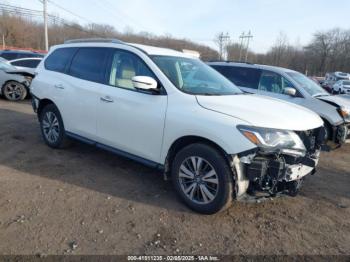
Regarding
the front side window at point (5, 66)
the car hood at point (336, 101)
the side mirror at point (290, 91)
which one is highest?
the side mirror at point (290, 91)

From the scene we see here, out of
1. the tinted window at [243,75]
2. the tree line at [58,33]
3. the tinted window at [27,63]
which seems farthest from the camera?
the tree line at [58,33]

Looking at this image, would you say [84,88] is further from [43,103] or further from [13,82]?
[13,82]

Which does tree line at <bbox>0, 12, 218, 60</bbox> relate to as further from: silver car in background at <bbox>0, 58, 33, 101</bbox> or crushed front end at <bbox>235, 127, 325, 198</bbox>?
crushed front end at <bbox>235, 127, 325, 198</bbox>

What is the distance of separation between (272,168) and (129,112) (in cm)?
192

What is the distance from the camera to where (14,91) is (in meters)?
10.9

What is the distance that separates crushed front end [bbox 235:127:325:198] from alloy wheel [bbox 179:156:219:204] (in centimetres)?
31

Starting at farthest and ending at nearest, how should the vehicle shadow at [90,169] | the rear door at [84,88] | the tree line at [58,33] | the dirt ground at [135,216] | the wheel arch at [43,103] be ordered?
1. the tree line at [58,33]
2. the wheel arch at [43,103]
3. the rear door at [84,88]
4. the vehicle shadow at [90,169]
5. the dirt ground at [135,216]

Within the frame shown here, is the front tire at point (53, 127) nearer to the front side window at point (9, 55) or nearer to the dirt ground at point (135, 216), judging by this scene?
the dirt ground at point (135, 216)

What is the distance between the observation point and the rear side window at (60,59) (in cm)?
531

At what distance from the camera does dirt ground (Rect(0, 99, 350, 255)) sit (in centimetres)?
301

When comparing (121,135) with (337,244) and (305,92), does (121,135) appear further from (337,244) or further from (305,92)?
(305,92)

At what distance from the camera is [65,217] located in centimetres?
340

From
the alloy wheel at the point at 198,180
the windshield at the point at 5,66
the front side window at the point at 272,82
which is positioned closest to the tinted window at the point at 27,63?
the windshield at the point at 5,66

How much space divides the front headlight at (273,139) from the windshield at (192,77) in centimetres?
96
